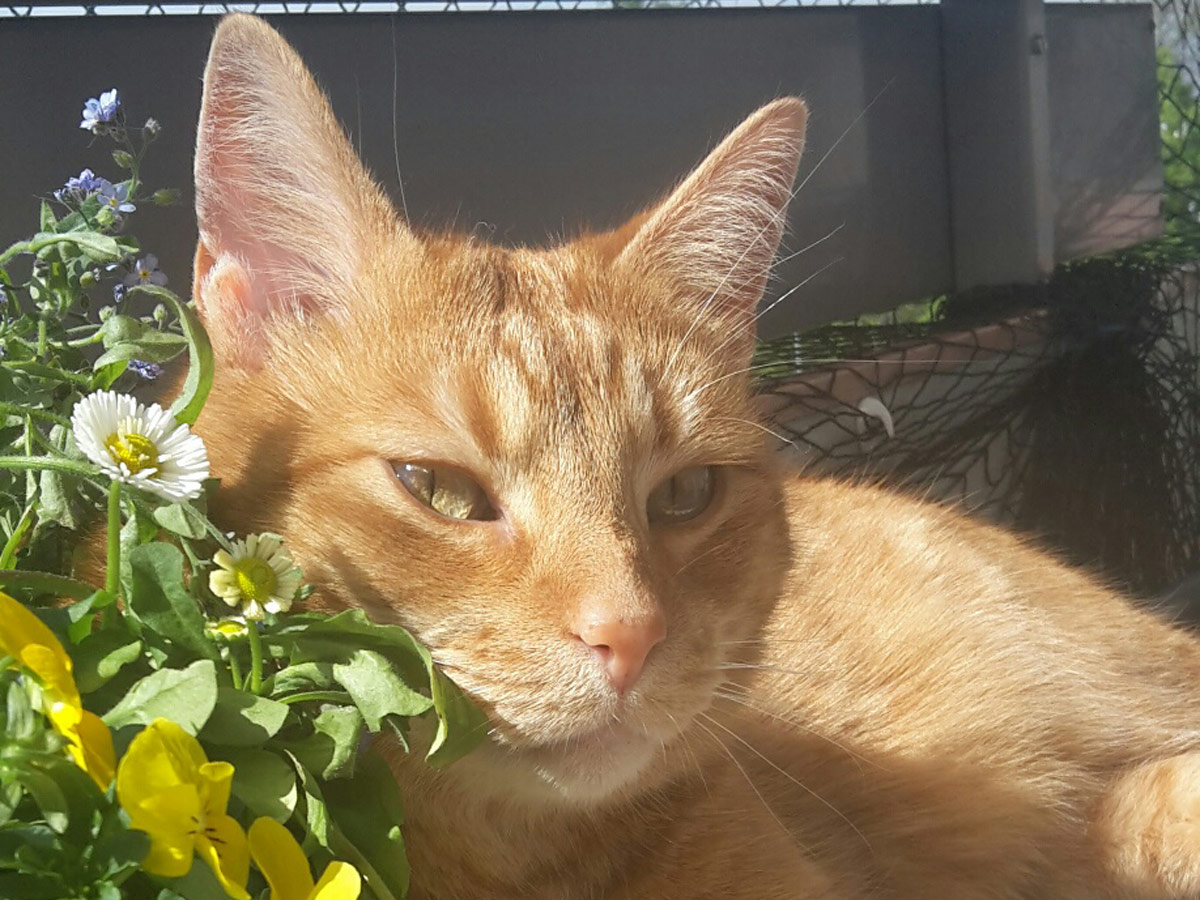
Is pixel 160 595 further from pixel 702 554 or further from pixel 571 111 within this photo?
pixel 571 111

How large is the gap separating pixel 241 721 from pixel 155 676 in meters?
0.04

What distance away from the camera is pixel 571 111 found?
1.40 meters

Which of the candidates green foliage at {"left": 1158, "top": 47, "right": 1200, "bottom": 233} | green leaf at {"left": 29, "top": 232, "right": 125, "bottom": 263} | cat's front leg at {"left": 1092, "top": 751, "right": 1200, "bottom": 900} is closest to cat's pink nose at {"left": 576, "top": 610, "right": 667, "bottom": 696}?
green leaf at {"left": 29, "top": 232, "right": 125, "bottom": 263}

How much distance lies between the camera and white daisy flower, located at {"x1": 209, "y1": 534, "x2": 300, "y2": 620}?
0.53 metres

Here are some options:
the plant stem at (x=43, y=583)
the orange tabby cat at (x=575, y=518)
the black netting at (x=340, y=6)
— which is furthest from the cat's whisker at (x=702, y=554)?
the black netting at (x=340, y=6)

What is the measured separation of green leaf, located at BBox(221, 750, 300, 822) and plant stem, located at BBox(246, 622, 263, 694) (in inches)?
1.1

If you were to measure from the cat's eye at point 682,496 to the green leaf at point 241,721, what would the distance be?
1.34 feet

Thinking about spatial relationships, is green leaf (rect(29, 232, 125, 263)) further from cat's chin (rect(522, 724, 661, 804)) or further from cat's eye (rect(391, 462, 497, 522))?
cat's chin (rect(522, 724, 661, 804))

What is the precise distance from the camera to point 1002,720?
1296 mm

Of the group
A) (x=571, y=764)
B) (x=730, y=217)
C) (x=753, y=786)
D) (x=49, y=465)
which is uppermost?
(x=730, y=217)

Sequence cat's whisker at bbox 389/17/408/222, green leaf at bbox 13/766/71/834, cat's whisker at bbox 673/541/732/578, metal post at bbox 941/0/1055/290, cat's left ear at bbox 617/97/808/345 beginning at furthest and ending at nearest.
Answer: metal post at bbox 941/0/1055/290 → cat's whisker at bbox 389/17/408/222 → cat's left ear at bbox 617/97/808/345 → cat's whisker at bbox 673/541/732/578 → green leaf at bbox 13/766/71/834

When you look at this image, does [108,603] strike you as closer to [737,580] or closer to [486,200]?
[737,580]

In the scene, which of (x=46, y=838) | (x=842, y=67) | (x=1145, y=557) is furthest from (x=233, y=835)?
(x=1145, y=557)

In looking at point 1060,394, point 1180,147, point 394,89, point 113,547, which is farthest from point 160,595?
point 1180,147
